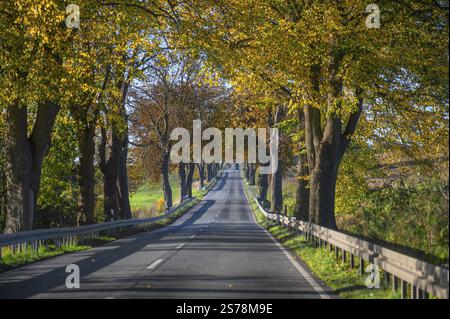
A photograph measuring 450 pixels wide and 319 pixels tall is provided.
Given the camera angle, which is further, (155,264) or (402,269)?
(155,264)

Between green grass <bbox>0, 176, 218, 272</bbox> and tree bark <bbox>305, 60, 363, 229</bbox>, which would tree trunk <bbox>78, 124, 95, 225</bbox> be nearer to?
green grass <bbox>0, 176, 218, 272</bbox>

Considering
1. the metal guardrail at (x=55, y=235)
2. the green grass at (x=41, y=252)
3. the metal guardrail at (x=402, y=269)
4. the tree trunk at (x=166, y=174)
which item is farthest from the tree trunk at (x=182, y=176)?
the metal guardrail at (x=402, y=269)

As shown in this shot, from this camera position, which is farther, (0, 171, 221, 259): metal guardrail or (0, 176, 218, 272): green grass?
(0, 171, 221, 259): metal guardrail

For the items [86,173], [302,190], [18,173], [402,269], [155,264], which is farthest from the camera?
[302,190]

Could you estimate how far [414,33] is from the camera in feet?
54.2

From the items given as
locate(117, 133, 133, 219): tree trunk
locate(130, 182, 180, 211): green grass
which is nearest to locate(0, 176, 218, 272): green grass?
locate(117, 133, 133, 219): tree trunk

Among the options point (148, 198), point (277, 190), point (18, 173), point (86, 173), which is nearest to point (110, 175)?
point (86, 173)

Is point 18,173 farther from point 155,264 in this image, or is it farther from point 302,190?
point 302,190

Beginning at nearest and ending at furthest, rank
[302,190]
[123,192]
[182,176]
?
1. [302,190]
2. [123,192]
3. [182,176]

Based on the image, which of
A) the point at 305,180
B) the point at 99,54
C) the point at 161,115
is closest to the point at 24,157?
the point at 99,54

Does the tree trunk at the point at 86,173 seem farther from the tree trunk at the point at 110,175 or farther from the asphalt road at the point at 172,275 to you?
the asphalt road at the point at 172,275

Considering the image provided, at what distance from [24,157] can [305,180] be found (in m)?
16.4

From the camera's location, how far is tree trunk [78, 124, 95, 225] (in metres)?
27.0

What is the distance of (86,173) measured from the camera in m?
27.0
